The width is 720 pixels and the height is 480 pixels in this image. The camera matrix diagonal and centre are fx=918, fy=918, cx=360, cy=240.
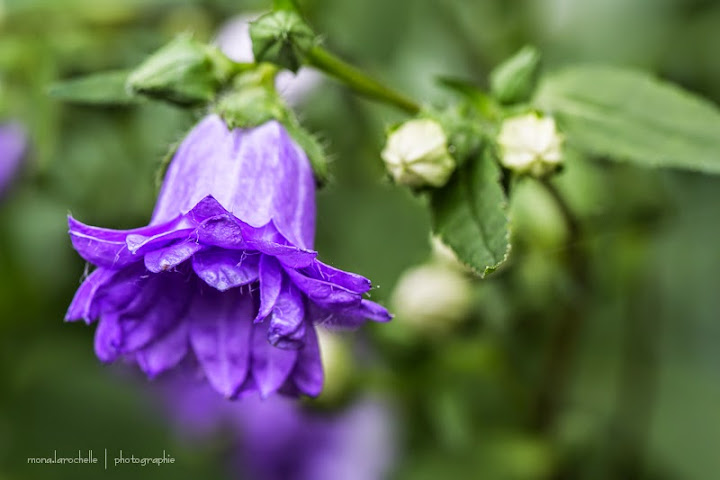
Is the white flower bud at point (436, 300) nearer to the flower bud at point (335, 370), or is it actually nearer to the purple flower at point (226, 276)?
the flower bud at point (335, 370)

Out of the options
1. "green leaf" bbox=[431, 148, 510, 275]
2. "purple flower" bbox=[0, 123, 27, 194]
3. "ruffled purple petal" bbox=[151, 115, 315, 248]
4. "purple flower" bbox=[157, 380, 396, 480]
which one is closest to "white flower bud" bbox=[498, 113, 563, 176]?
"green leaf" bbox=[431, 148, 510, 275]

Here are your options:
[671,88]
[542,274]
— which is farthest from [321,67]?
[542,274]

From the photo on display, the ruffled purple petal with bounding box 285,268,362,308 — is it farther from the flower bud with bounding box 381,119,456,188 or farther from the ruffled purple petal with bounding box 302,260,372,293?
the flower bud with bounding box 381,119,456,188

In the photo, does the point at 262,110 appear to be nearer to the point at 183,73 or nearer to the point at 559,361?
the point at 183,73

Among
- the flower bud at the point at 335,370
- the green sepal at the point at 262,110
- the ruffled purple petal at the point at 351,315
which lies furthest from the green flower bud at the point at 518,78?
the flower bud at the point at 335,370

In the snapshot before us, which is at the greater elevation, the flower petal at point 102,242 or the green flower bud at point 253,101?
the green flower bud at point 253,101
